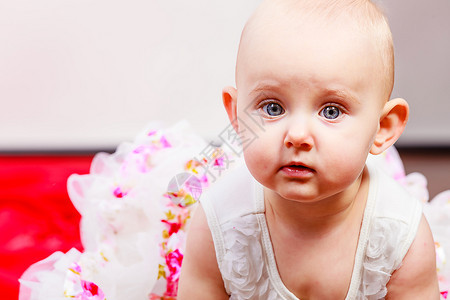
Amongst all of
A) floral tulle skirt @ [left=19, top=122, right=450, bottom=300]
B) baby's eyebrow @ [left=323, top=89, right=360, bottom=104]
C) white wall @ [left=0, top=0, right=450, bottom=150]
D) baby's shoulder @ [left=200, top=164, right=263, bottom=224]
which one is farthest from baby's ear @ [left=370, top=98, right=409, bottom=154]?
white wall @ [left=0, top=0, right=450, bottom=150]

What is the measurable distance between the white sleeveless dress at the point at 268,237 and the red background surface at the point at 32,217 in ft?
1.63

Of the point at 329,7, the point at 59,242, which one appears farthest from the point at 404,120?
the point at 59,242

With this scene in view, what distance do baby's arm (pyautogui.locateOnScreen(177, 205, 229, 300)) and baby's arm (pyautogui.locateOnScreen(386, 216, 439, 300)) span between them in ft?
0.88

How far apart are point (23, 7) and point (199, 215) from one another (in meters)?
1.11

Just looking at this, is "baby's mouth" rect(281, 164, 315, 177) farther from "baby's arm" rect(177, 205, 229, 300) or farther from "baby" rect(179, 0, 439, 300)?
"baby's arm" rect(177, 205, 229, 300)

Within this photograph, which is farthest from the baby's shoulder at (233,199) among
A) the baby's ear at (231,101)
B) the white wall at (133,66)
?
the white wall at (133,66)

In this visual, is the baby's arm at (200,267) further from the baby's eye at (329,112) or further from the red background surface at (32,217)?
the red background surface at (32,217)

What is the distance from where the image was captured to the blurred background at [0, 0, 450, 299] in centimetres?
181

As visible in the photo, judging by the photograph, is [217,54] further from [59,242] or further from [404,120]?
[404,120]

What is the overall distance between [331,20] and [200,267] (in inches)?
17.3

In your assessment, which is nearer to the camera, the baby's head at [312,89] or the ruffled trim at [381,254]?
the baby's head at [312,89]

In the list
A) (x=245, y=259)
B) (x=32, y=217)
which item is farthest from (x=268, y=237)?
(x=32, y=217)

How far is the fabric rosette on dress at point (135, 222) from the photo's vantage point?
1.13 m

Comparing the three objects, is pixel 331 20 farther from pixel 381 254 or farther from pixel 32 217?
pixel 32 217
